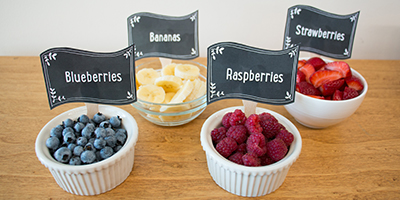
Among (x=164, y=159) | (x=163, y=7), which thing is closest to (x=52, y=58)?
(x=164, y=159)

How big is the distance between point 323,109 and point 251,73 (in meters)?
0.35

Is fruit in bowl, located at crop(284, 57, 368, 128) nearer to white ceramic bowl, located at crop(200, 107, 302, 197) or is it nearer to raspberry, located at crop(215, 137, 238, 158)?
white ceramic bowl, located at crop(200, 107, 302, 197)

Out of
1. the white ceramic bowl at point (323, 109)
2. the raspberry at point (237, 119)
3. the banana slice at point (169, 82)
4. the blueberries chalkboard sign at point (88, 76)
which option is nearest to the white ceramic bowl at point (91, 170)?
the blueberries chalkboard sign at point (88, 76)

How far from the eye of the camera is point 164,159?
3.59 ft

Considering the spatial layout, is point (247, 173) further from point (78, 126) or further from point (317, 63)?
point (317, 63)

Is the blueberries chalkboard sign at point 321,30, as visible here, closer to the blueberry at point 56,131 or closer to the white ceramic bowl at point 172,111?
the white ceramic bowl at point 172,111

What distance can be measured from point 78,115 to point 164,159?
384 mm

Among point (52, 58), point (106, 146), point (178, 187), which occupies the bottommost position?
point (178, 187)

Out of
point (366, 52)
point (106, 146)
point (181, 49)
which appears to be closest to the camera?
point (106, 146)

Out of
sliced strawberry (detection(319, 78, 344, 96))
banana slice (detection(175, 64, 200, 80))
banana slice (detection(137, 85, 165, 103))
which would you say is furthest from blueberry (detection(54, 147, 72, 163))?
sliced strawberry (detection(319, 78, 344, 96))

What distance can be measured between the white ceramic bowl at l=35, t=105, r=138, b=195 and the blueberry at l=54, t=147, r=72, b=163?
0.01 m

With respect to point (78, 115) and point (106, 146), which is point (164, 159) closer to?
point (106, 146)

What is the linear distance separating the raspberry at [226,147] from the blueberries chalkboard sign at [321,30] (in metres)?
0.69

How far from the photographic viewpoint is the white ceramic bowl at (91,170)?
85cm
